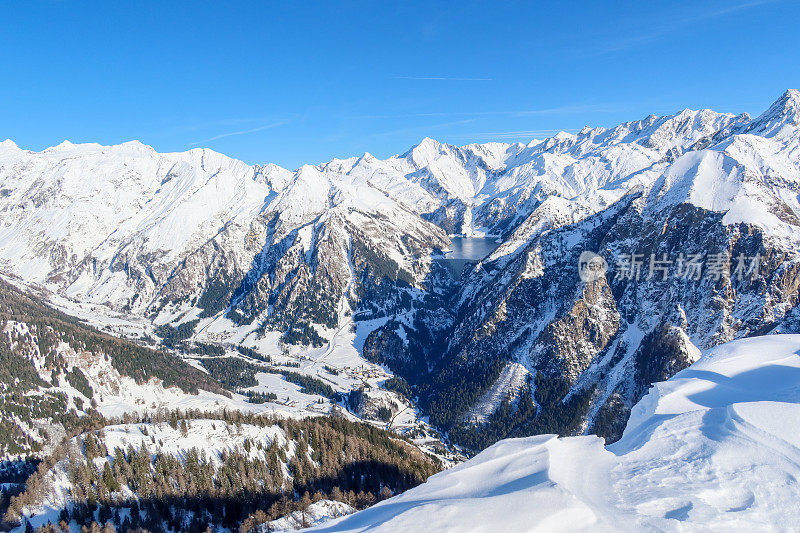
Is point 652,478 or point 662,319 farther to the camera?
point 662,319

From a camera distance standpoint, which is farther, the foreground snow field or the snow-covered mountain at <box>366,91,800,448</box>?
the snow-covered mountain at <box>366,91,800,448</box>

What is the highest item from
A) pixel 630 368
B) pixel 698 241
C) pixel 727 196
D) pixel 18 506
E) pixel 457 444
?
pixel 727 196

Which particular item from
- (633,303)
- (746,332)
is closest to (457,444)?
(633,303)

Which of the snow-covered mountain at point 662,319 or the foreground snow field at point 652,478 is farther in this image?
the snow-covered mountain at point 662,319

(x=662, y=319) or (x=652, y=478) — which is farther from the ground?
(x=662, y=319)

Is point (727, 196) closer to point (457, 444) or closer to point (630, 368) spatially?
point (630, 368)

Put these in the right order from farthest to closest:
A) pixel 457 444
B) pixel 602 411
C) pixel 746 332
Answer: pixel 457 444, pixel 602 411, pixel 746 332

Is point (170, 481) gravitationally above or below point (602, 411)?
above

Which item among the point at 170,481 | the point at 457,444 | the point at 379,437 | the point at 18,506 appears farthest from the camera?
the point at 457,444
